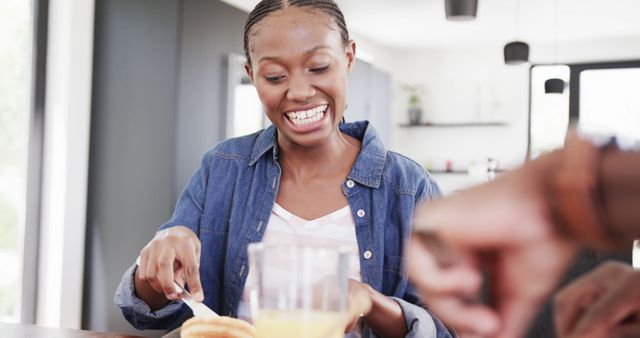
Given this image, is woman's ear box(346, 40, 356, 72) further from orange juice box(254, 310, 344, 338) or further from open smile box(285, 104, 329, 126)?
orange juice box(254, 310, 344, 338)

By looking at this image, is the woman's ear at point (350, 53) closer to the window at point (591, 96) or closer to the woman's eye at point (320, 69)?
the woman's eye at point (320, 69)

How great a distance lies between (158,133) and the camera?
→ 3688 millimetres

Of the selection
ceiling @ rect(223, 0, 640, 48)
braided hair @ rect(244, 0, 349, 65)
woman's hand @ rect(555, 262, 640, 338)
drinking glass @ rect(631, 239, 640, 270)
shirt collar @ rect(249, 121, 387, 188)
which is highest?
ceiling @ rect(223, 0, 640, 48)

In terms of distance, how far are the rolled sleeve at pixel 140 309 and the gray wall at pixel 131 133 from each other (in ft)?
7.43

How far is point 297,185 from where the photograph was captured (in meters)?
1.59

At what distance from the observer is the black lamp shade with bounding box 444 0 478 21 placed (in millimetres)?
4070

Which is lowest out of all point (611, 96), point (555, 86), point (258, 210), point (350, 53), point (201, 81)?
point (258, 210)

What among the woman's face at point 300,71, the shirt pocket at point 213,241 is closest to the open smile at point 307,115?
the woman's face at point 300,71

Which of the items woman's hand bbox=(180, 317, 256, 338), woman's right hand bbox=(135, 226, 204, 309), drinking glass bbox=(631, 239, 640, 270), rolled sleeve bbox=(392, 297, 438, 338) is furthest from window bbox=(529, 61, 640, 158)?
drinking glass bbox=(631, 239, 640, 270)

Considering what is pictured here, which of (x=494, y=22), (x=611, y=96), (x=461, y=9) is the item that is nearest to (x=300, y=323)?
(x=461, y=9)

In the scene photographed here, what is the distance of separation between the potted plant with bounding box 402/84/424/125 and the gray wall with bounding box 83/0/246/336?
181 inches

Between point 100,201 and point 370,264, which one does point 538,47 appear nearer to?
point 100,201

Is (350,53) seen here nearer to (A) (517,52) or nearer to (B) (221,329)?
(B) (221,329)

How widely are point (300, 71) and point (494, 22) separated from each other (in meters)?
5.38
